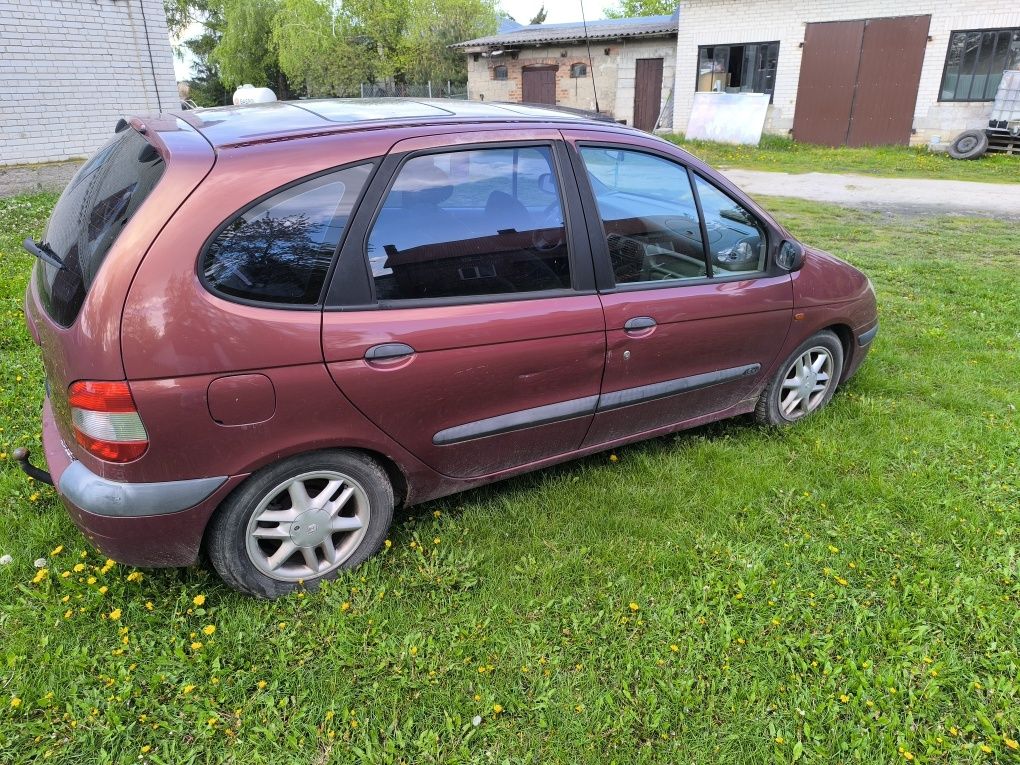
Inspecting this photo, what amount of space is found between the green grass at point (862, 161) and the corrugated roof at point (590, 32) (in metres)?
5.93

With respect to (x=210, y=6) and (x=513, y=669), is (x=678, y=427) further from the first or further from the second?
(x=210, y=6)

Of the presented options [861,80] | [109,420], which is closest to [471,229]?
[109,420]

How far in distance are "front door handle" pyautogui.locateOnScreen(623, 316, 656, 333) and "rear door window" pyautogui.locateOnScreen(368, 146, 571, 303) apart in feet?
1.10

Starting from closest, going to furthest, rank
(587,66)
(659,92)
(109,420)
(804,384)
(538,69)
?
(109,420) → (804,384) → (659,92) → (587,66) → (538,69)

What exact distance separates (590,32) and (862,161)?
11496 mm

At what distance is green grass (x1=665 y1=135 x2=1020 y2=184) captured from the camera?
14.5 m

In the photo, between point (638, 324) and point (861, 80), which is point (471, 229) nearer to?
point (638, 324)

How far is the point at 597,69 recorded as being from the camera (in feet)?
81.7

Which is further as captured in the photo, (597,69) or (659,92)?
(597,69)

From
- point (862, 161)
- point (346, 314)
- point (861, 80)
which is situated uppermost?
point (861, 80)

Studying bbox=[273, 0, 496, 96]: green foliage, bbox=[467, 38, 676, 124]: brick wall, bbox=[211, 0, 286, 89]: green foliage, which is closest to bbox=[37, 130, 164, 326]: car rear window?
bbox=[467, 38, 676, 124]: brick wall

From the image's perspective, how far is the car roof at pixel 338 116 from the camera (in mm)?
2543

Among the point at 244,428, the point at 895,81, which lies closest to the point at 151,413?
the point at 244,428

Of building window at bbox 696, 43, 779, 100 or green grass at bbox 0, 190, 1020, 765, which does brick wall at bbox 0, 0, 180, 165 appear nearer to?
green grass at bbox 0, 190, 1020, 765
